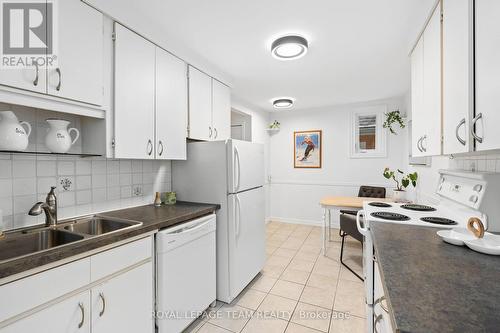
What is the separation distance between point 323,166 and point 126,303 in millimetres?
3962

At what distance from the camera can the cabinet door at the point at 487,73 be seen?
0.78 metres

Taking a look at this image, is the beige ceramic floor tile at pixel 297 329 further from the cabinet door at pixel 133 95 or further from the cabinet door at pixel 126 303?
the cabinet door at pixel 133 95

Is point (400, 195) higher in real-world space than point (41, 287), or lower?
higher

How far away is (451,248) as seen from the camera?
997mm

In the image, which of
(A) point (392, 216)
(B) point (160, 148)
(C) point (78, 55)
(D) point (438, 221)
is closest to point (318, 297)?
(A) point (392, 216)

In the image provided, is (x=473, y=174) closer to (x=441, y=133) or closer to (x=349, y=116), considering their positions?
(x=441, y=133)

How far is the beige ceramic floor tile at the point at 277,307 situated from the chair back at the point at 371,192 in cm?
251

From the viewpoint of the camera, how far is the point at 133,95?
1.70m

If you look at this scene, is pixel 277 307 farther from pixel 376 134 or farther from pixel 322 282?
pixel 376 134

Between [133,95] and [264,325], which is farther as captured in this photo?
[264,325]

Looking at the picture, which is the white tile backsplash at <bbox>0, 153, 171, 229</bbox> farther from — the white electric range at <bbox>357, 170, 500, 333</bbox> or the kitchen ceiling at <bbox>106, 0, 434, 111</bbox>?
the white electric range at <bbox>357, 170, 500, 333</bbox>

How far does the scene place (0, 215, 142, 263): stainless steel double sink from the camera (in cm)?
121

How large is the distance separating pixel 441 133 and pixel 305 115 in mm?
3543

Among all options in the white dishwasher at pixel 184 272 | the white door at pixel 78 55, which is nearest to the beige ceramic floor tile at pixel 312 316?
the white dishwasher at pixel 184 272
